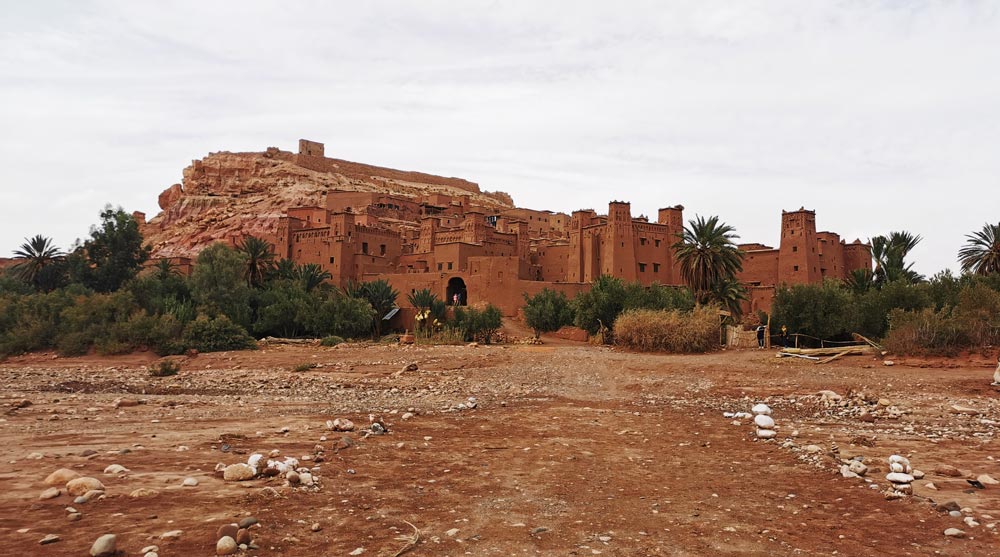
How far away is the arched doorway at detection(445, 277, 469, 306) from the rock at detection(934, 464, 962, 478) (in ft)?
116

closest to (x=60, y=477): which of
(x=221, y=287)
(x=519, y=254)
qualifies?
(x=221, y=287)

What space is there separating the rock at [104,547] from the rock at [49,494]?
1.62 meters

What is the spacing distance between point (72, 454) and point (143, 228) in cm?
7942

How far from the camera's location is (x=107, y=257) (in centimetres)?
3812

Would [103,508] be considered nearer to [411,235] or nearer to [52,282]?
[52,282]

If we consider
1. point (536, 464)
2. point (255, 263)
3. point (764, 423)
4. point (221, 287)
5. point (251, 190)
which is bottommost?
point (536, 464)

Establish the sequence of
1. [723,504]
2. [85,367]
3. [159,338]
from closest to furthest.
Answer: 1. [723,504]
2. [85,367]
3. [159,338]

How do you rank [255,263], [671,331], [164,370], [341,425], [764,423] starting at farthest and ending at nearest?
[255,263], [671,331], [164,370], [764,423], [341,425]

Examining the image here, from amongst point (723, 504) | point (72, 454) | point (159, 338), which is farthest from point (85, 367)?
point (723, 504)

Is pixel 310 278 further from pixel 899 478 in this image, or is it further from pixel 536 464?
pixel 899 478

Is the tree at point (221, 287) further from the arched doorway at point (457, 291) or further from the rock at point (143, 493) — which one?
the rock at point (143, 493)

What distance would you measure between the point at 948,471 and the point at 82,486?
28.5ft

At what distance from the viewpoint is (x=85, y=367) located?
25266mm

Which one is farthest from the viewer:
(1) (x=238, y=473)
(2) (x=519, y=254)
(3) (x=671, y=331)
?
(2) (x=519, y=254)
